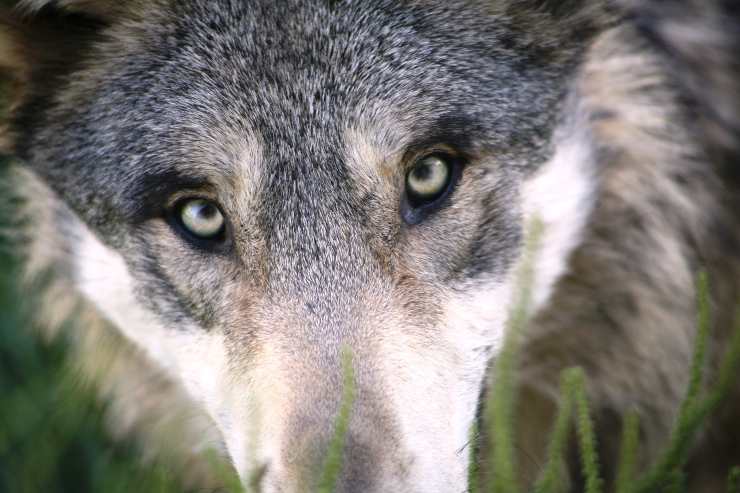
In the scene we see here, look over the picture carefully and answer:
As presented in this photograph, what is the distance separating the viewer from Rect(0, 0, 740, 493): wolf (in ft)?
6.34

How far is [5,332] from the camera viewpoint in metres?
3.48

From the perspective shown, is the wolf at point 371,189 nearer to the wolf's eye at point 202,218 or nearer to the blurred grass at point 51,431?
the wolf's eye at point 202,218

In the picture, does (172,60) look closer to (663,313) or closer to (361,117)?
(361,117)

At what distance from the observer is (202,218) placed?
7.13 feet

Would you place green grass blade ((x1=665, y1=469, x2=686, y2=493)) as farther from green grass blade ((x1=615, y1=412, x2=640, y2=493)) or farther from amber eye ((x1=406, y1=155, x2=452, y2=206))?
amber eye ((x1=406, y1=155, x2=452, y2=206))

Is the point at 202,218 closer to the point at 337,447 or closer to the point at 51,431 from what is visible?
the point at 337,447

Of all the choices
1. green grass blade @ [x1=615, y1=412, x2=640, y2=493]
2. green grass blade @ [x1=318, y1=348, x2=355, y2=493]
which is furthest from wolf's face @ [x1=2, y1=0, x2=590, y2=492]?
green grass blade @ [x1=615, y1=412, x2=640, y2=493]

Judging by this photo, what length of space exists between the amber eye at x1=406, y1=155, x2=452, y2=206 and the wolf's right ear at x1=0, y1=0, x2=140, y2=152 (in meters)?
0.87

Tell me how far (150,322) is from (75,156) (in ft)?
1.61

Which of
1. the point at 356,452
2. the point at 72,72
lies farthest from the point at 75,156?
the point at 356,452

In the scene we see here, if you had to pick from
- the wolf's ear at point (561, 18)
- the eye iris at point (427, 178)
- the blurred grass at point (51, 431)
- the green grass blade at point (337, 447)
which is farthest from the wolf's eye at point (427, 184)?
the blurred grass at point (51, 431)

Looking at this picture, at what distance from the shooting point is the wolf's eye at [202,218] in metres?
2.16

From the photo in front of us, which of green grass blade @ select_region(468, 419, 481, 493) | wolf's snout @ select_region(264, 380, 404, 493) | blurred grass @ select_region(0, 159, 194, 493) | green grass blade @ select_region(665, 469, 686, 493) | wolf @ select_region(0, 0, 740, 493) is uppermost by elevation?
wolf @ select_region(0, 0, 740, 493)

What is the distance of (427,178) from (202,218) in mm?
575
